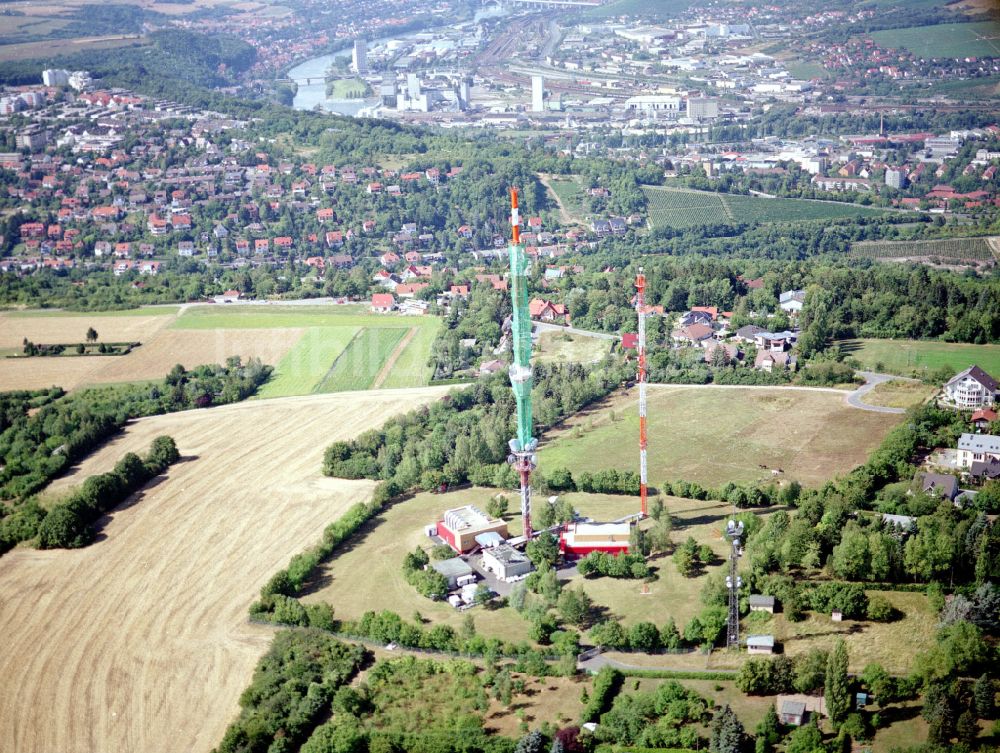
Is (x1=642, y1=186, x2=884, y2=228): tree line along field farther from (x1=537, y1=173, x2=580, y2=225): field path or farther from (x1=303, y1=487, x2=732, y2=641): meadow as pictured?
(x1=303, y1=487, x2=732, y2=641): meadow

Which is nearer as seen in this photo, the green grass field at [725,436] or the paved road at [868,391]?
the green grass field at [725,436]

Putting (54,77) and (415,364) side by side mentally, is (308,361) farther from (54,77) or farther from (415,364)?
(54,77)

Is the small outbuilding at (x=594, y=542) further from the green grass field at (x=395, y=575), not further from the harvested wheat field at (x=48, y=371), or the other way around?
the harvested wheat field at (x=48, y=371)

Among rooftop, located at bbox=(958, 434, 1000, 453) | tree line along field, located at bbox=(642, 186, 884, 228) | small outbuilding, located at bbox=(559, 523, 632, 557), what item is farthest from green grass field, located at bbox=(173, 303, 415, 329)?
rooftop, located at bbox=(958, 434, 1000, 453)

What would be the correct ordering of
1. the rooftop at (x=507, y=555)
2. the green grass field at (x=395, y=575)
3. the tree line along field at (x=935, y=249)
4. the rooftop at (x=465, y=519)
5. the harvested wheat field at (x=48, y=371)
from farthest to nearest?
1. the tree line along field at (x=935, y=249)
2. the harvested wheat field at (x=48, y=371)
3. the rooftop at (x=465, y=519)
4. the rooftop at (x=507, y=555)
5. the green grass field at (x=395, y=575)

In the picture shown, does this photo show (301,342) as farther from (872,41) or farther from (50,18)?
(50,18)

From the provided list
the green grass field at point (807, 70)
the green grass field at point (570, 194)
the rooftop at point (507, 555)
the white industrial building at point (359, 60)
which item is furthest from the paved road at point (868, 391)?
the white industrial building at point (359, 60)
